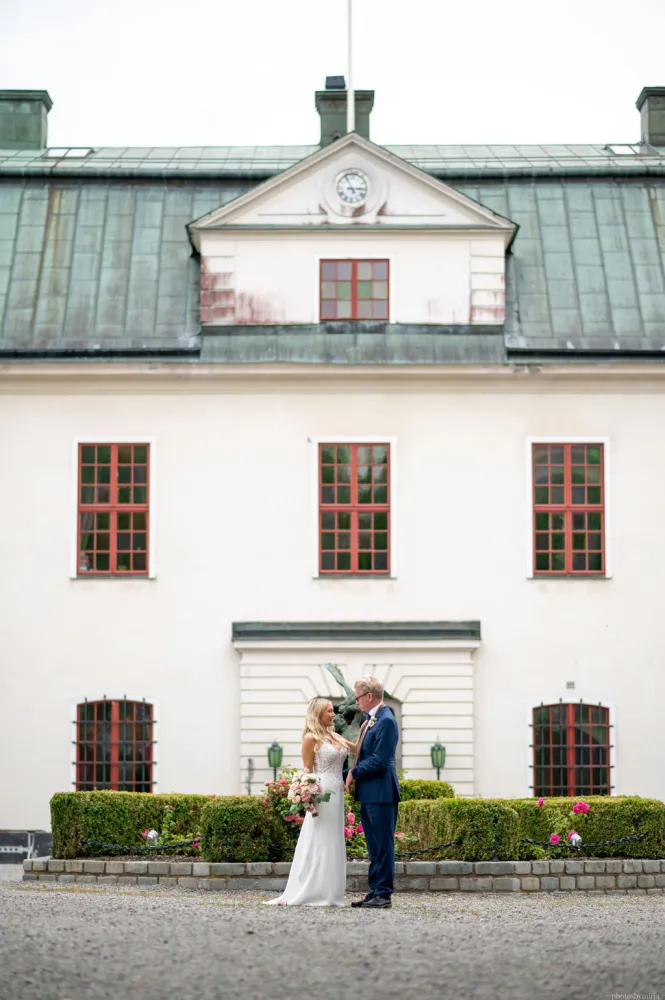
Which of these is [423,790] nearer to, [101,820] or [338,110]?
[101,820]

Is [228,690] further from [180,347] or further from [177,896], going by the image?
[177,896]

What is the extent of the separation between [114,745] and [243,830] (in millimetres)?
7956

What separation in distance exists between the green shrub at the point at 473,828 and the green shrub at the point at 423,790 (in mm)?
2243

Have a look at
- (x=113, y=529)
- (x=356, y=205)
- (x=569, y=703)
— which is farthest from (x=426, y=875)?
(x=356, y=205)

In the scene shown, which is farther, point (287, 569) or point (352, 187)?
point (352, 187)

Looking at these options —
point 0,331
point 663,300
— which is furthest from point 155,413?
point 663,300

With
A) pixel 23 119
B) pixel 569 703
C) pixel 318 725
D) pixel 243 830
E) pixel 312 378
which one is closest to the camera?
pixel 318 725

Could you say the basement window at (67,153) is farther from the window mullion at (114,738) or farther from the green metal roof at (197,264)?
the window mullion at (114,738)

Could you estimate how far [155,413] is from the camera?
2491 cm

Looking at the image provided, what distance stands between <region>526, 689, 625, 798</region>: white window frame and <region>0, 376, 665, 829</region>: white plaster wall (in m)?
0.05

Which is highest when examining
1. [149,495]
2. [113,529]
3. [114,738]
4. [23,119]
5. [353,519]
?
[23,119]

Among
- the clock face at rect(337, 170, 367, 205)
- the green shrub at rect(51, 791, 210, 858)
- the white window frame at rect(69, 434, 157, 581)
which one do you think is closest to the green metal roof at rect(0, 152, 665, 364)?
the white window frame at rect(69, 434, 157, 581)

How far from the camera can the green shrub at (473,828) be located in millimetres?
17094

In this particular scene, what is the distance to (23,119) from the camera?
1161 inches
